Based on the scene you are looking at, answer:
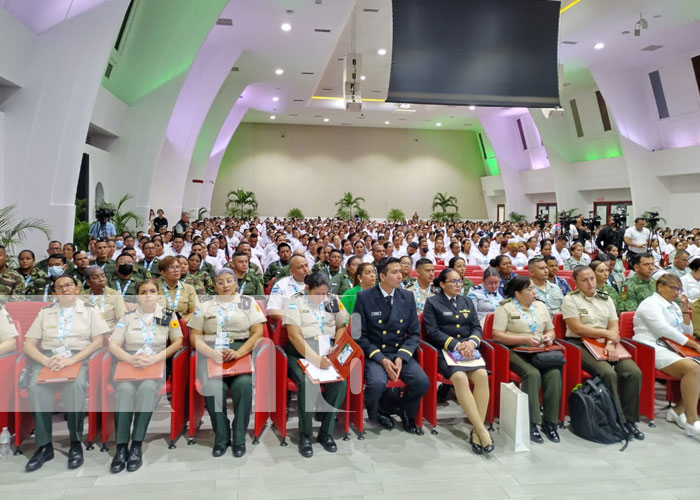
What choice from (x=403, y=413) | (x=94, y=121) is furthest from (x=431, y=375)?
(x=94, y=121)

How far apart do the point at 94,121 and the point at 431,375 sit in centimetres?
1076

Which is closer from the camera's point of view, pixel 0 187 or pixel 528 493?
pixel 528 493

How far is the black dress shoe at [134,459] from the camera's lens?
3518mm

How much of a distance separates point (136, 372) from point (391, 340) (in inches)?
76.9

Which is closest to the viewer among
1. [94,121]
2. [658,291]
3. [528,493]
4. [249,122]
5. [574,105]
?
[528,493]

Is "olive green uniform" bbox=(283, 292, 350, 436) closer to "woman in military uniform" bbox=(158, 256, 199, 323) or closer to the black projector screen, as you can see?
"woman in military uniform" bbox=(158, 256, 199, 323)

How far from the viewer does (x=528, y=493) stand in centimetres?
330

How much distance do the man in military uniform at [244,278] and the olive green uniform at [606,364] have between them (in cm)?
321

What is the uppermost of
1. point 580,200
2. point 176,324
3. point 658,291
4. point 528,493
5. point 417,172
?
point 417,172

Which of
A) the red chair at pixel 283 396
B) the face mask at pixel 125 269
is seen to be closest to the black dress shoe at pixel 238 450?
the red chair at pixel 283 396

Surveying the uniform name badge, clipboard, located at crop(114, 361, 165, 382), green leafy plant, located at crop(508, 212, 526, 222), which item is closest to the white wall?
green leafy plant, located at crop(508, 212, 526, 222)

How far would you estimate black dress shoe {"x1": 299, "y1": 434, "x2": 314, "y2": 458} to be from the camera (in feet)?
12.4

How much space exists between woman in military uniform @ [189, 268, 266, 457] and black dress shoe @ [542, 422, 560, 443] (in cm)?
233

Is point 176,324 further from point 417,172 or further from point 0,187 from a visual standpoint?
point 417,172
